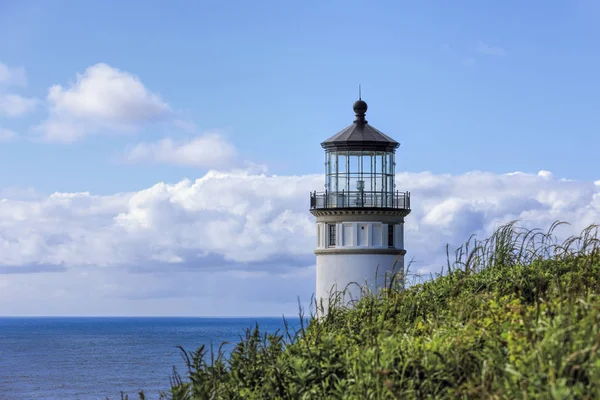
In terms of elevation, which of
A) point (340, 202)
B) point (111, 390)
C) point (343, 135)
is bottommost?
point (111, 390)

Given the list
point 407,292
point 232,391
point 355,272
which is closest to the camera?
point 232,391

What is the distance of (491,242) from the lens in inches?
493

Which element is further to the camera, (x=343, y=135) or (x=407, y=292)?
(x=343, y=135)

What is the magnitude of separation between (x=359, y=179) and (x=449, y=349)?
25.1 m

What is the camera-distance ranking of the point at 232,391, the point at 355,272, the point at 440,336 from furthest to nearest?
the point at 355,272 < the point at 232,391 < the point at 440,336

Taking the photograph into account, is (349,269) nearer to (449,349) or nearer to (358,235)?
(358,235)

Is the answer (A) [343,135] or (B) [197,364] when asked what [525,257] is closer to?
(B) [197,364]

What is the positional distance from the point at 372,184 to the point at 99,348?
8519 cm

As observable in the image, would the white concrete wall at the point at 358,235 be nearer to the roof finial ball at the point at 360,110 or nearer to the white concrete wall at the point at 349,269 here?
the white concrete wall at the point at 349,269

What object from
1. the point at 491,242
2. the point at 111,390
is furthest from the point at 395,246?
the point at 111,390

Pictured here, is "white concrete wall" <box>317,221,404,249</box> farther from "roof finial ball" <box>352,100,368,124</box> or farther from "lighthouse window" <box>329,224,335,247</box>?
"roof finial ball" <box>352,100,368,124</box>

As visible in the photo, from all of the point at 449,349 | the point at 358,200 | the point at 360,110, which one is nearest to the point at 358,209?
the point at 358,200

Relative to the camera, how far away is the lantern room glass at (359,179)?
32.8 meters

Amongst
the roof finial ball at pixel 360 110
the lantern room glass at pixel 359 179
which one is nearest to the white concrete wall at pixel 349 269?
the lantern room glass at pixel 359 179
